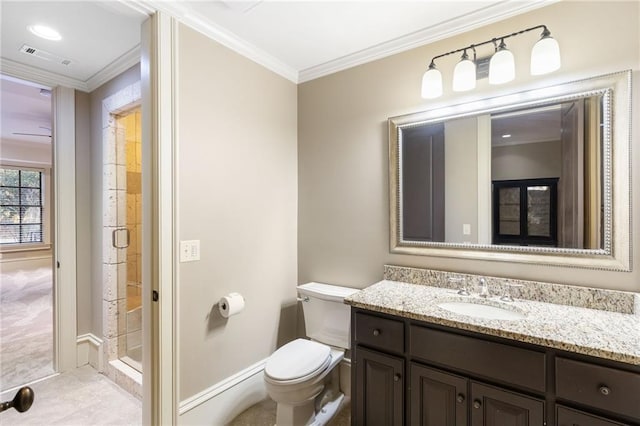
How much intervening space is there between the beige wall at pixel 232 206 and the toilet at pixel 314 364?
313mm

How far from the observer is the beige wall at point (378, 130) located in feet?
4.79

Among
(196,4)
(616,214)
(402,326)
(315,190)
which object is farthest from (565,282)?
(196,4)

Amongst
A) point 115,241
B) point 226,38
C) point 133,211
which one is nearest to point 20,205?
point 133,211

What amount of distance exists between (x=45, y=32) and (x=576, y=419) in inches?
132

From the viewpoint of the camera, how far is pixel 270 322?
7.67 feet

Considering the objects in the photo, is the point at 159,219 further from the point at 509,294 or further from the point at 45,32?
the point at 509,294

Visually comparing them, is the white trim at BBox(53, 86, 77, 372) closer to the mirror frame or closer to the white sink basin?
the white sink basin

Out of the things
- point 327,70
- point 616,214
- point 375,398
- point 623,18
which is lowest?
point 375,398

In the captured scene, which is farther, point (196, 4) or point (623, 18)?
point (196, 4)

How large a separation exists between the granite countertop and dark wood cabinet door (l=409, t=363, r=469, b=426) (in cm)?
25

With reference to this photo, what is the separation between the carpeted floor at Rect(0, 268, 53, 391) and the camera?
249 cm

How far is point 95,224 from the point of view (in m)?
2.66

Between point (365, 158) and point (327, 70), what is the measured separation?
0.78 m

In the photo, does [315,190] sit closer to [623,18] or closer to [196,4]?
[196,4]
